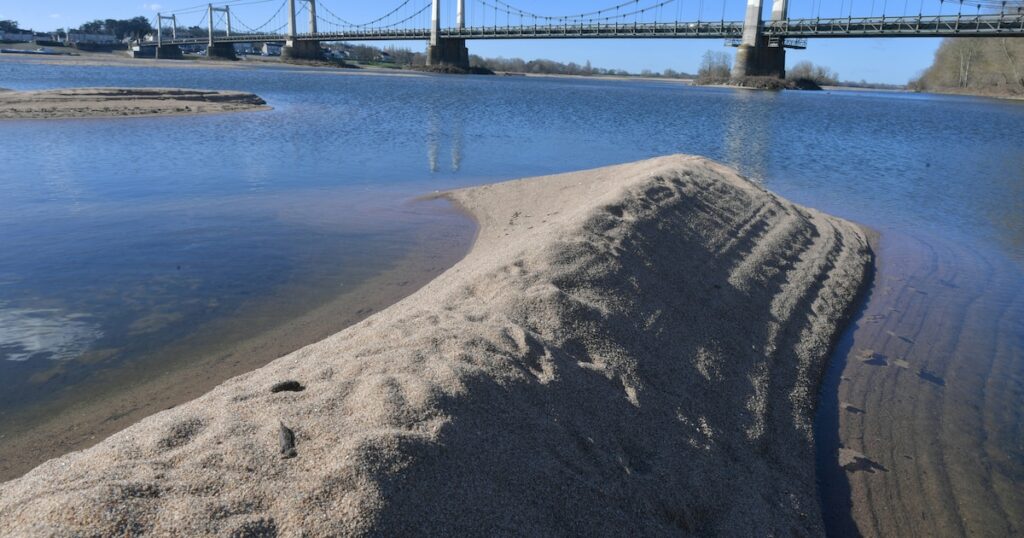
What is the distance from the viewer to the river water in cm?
500

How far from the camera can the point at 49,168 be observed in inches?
519

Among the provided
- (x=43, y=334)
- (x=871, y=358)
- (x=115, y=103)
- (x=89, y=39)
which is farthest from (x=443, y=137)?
(x=89, y=39)

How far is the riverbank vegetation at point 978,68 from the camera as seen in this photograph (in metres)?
74.1

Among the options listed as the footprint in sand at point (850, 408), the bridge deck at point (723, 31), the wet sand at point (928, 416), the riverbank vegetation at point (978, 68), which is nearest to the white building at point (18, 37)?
the bridge deck at point (723, 31)

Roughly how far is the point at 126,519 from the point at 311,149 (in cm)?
1599

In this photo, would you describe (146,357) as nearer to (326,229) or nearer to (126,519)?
(126,519)

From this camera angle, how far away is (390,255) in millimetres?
8648

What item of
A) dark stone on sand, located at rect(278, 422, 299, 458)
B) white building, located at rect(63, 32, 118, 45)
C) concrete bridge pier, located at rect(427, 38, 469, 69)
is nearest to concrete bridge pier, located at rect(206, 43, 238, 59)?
white building, located at rect(63, 32, 118, 45)

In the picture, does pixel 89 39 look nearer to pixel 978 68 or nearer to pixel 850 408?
pixel 978 68

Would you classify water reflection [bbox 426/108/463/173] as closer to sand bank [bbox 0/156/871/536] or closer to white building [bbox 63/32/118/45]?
sand bank [bbox 0/156/871/536]

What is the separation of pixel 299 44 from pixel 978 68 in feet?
309

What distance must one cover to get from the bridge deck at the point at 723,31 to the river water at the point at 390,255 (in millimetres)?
48028

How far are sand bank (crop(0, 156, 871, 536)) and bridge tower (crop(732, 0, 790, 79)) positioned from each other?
7556cm

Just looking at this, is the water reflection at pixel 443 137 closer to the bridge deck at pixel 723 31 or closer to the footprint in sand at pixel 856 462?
the footprint in sand at pixel 856 462
